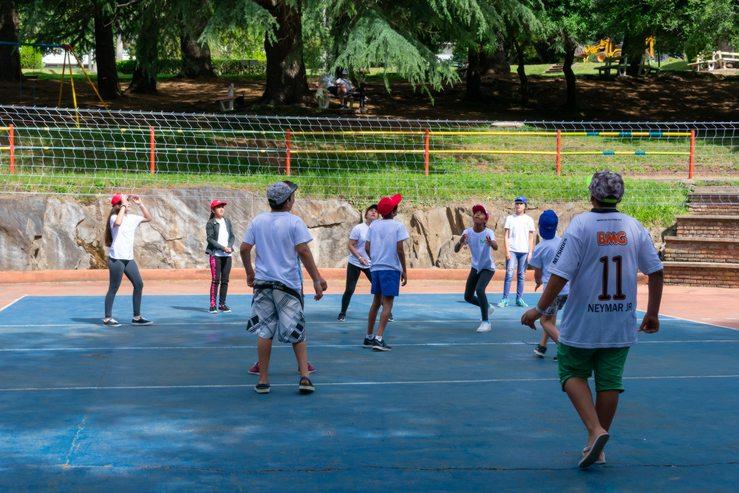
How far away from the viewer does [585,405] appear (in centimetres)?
658

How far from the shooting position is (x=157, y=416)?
27.0 feet

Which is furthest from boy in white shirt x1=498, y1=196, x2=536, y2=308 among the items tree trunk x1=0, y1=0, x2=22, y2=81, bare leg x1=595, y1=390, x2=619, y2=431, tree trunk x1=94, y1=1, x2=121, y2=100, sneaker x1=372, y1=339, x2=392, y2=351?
tree trunk x1=0, y1=0, x2=22, y2=81

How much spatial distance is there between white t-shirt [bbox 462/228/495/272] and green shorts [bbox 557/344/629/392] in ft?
21.0

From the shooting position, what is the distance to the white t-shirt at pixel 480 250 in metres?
13.2

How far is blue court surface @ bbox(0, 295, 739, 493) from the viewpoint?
6555 millimetres

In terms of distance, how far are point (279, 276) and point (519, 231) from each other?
8.49 m

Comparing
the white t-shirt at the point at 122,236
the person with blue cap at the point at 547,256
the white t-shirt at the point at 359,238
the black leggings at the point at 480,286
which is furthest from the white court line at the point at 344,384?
the white t-shirt at the point at 359,238

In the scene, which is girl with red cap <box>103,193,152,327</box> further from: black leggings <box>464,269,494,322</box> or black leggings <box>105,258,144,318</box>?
black leggings <box>464,269,494,322</box>

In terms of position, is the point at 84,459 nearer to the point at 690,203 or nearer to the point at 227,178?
the point at 227,178

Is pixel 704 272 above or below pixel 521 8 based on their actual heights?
below

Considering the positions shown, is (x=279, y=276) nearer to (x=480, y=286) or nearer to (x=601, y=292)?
(x=601, y=292)

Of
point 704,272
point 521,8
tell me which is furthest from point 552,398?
point 521,8

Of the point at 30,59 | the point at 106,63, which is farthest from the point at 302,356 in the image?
the point at 30,59

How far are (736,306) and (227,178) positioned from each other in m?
11.2
